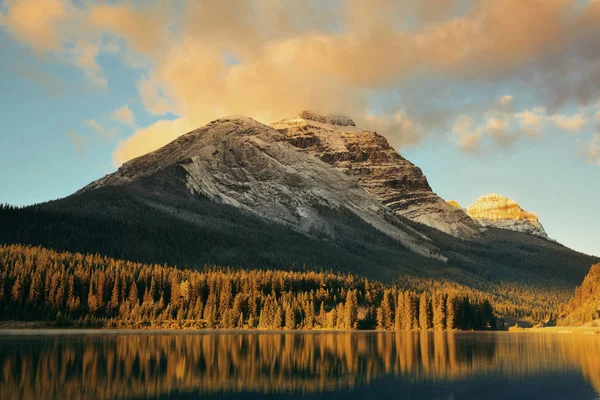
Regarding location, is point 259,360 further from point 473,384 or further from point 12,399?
point 12,399

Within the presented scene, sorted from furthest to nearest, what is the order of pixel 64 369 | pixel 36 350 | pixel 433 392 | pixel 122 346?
pixel 122 346 → pixel 36 350 → pixel 64 369 → pixel 433 392

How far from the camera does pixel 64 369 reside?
74688mm

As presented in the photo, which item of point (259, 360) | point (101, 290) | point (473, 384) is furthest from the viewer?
point (101, 290)

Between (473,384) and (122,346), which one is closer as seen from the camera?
(473,384)

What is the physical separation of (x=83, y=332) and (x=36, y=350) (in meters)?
68.3

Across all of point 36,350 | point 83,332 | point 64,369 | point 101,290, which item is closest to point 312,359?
point 64,369

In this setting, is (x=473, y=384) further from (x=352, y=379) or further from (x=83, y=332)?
(x=83, y=332)

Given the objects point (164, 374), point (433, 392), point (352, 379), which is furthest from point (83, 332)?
A: point (433, 392)

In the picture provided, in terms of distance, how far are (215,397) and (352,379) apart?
775 inches

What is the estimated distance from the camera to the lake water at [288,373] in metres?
60.4

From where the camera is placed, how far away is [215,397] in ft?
187

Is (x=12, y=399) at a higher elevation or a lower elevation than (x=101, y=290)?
lower

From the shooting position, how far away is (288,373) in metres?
74.7

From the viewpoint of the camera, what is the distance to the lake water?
198ft
